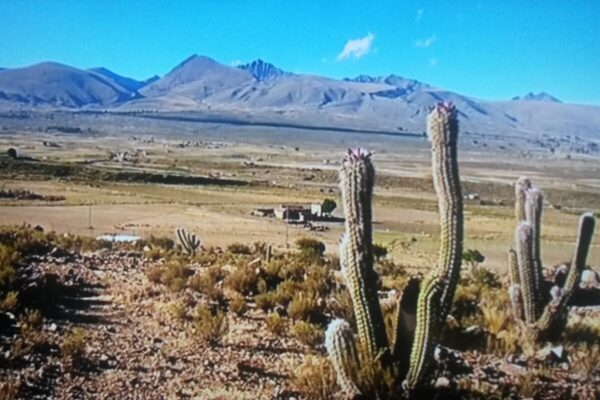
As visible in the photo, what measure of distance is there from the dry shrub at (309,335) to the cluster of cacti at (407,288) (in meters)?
1.84

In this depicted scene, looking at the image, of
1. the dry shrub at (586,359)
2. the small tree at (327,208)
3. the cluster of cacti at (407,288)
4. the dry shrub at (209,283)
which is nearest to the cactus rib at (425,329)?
the cluster of cacti at (407,288)

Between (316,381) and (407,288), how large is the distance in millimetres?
1529

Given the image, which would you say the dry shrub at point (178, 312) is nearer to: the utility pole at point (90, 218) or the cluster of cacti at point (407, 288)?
the cluster of cacti at point (407, 288)

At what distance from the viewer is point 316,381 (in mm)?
7277

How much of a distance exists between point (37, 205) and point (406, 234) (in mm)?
21277

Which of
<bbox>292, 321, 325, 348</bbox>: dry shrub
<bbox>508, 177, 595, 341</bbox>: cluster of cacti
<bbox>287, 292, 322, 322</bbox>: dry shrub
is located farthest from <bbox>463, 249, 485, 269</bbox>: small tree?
<bbox>292, 321, 325, 348</bbox>: dry shrub

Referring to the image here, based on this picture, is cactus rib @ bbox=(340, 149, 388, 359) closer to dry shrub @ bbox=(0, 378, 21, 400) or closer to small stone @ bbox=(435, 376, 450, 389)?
small stone @ bbox=(435, 376, 450, 389)

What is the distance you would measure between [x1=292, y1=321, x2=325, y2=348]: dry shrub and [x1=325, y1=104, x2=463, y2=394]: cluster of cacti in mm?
1841

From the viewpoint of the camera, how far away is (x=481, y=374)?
26.3ft

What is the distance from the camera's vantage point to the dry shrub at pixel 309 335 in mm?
9453

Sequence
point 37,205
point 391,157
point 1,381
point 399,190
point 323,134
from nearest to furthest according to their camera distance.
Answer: point 1,381
point 37,205
point 399,190
point 391,157
point 323,134

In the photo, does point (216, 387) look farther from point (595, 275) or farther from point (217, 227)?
point (217, 227)

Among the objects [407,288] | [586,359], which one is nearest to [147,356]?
[407,288]

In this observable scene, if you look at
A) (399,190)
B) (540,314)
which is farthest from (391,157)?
(540,314)
